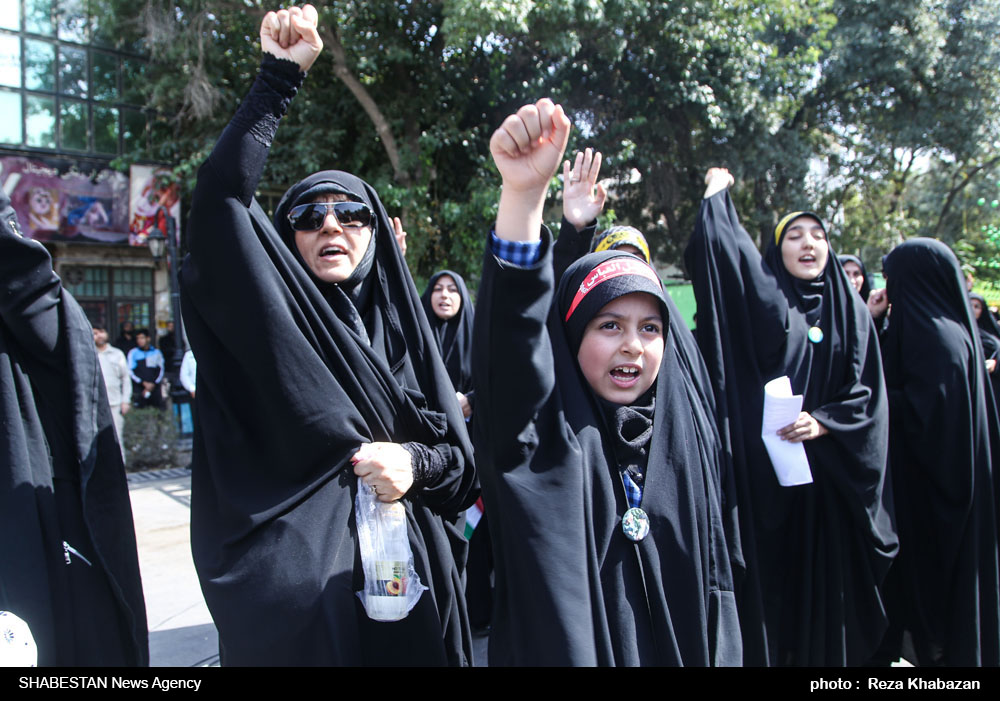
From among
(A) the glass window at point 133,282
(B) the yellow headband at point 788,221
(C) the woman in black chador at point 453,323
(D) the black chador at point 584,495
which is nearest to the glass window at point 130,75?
(A) the glass window at point 133,282

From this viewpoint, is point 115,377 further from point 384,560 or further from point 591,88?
point 591,88

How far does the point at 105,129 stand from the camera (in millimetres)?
13102

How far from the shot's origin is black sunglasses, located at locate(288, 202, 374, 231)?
80.7 inches

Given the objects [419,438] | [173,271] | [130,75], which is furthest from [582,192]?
[130,75]

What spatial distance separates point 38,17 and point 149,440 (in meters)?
8.70

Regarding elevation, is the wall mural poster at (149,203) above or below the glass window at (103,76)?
below

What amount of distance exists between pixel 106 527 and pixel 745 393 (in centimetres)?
229

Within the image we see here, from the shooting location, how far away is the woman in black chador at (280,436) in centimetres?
173

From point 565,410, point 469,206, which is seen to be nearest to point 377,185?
point 469,206

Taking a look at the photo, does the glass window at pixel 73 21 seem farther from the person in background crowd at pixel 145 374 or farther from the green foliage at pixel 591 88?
the person in background crowd at pixel 145 374

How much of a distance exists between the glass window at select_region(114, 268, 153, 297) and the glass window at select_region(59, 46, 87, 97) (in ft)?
11.0

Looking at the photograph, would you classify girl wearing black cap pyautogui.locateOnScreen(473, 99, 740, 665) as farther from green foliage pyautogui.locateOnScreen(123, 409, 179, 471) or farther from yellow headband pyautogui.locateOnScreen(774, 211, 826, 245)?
green foliage pyautogui.locateOnScreen(123, 409, 179, 471)

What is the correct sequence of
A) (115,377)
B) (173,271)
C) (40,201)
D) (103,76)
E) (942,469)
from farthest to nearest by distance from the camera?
(103,76) < (40,201) < (173,271) < (115,377) < (942,469)

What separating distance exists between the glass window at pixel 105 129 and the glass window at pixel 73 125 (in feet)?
0.62
